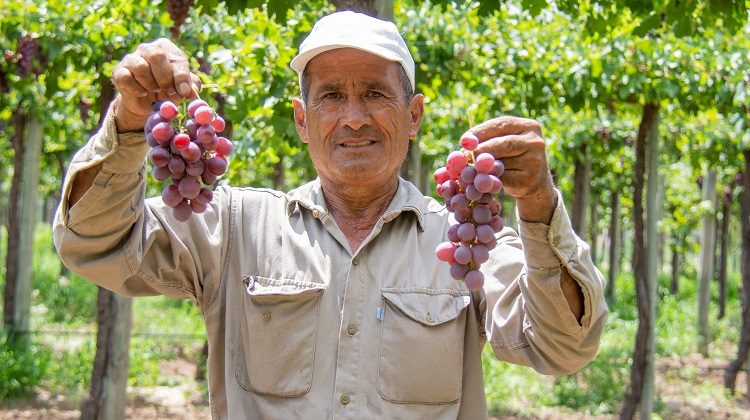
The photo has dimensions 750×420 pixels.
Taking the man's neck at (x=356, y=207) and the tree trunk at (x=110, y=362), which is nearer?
the man's neck at (x=356, y=207)

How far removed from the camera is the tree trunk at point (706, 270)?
961cm

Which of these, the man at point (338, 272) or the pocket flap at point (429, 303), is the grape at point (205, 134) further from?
the pocket flap at point (429, 303)

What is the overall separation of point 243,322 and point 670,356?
901 cm

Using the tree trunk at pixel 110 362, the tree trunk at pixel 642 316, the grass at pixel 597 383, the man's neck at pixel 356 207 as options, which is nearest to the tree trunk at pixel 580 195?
the grass at pixel 597 383

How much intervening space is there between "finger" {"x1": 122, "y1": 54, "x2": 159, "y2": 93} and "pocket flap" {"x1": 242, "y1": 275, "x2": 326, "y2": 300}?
1.65 feet

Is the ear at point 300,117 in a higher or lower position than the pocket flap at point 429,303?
higher

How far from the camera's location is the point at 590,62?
4.98 meters

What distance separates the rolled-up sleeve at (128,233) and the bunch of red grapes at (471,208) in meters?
0.60

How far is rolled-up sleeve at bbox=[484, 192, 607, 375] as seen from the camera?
5.24ft

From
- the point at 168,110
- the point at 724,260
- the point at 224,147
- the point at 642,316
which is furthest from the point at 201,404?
the point at 724,260

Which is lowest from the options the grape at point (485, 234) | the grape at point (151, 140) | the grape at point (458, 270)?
the grape at point (458, 270)

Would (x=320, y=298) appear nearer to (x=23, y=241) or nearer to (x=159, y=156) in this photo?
(x=159, y=156)

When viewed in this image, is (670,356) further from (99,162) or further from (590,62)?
(99,162)

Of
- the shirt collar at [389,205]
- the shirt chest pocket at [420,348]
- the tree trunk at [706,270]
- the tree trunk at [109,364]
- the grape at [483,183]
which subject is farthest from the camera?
the tree trunk at [706,270]
